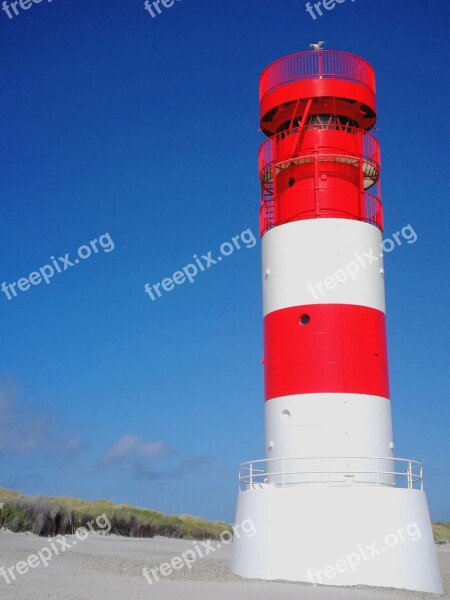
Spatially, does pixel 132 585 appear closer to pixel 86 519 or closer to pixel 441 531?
pixel 86 519

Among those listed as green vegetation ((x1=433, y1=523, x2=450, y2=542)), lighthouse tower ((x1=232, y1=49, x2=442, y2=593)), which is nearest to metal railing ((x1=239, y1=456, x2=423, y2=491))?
lighthouse tower ((x1=232, y1=49, x2=442, y2=593))

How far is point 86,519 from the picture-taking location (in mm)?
28938

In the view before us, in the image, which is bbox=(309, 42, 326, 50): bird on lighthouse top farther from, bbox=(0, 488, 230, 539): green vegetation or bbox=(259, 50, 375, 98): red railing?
bbox=(0, 488, 230, 539): green vegetation

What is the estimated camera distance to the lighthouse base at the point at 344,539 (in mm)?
15023

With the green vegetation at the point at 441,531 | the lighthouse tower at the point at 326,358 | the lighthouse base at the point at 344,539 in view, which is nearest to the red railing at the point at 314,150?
the lighthouse tower at the point at 326,358

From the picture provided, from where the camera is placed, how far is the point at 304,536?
602 inches

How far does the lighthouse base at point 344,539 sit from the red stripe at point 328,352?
2.52 m

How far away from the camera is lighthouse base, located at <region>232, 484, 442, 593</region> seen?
1502 centimetres

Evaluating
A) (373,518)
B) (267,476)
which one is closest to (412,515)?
(373,518)

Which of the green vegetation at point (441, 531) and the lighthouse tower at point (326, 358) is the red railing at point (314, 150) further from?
the green vegetation at point (441, 531)

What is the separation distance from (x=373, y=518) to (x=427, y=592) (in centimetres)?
183

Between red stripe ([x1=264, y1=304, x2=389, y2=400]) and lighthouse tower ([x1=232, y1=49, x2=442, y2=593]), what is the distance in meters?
0.03

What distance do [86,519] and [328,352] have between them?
15941 mm

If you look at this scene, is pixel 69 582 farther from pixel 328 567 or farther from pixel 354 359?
pixel 354 359
